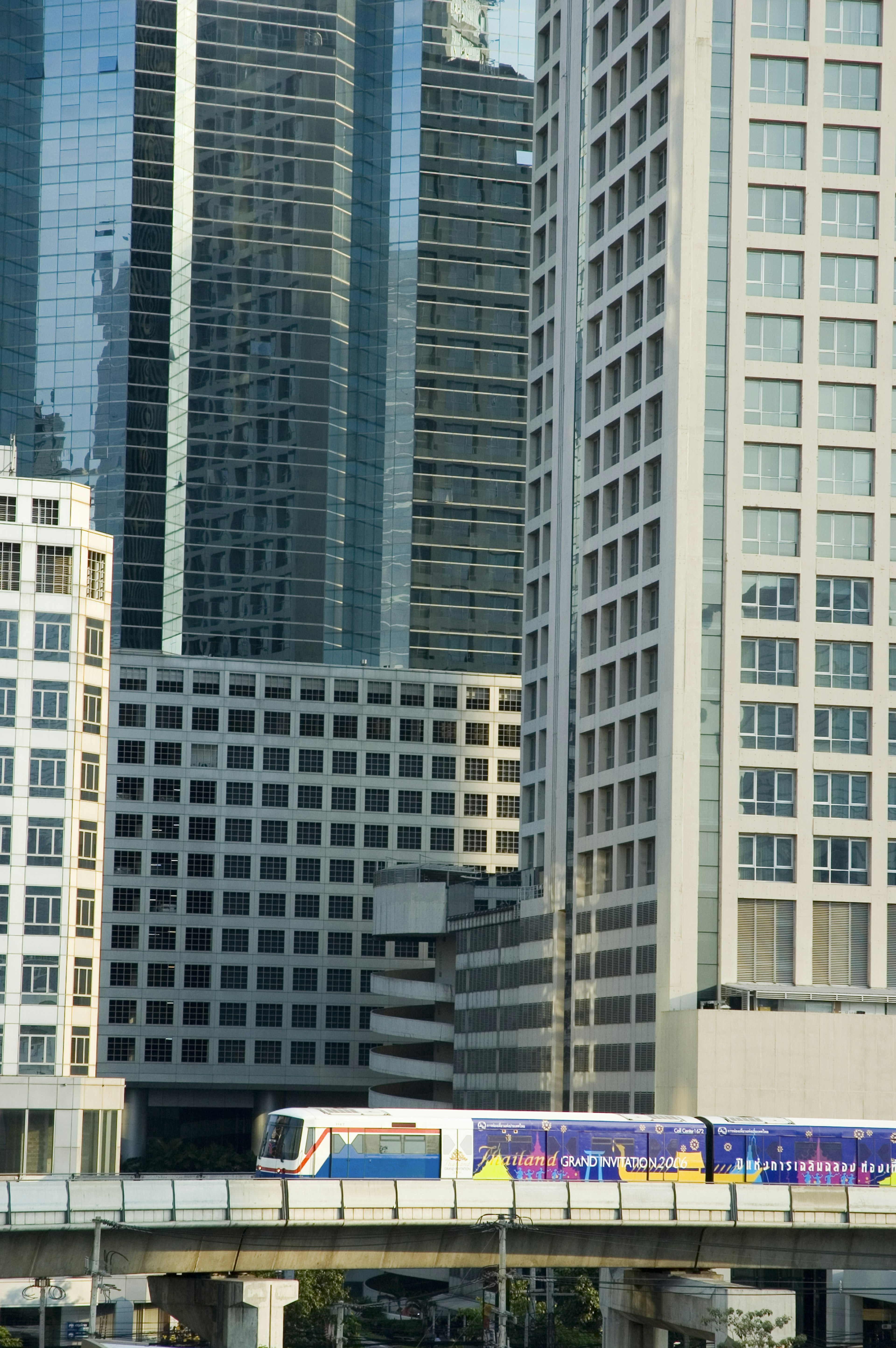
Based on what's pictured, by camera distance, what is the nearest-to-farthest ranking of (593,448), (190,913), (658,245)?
1. (658,245)
2. (593,448)
3. (190,913)

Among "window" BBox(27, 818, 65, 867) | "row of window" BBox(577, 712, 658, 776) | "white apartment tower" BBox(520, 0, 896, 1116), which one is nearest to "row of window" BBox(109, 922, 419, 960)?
"window" BBox(27, 818, 65, 867)

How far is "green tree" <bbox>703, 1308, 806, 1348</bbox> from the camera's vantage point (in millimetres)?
73375

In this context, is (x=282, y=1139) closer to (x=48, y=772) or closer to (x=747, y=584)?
(x=747, y=584)

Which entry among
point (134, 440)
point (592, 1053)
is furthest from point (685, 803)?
point (134, 440)

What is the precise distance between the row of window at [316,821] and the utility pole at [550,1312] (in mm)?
77122

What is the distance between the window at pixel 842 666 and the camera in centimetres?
11250

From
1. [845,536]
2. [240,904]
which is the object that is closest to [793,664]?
[845,536]

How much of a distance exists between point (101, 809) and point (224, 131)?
92877mm

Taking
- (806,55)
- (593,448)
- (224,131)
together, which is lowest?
(593,448)

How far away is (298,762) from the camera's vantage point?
186 meters

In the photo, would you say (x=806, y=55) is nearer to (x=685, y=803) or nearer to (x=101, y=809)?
(x=685, y=803)

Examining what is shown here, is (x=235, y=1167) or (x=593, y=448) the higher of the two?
(x=593, y=448)

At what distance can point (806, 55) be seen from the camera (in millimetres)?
115875

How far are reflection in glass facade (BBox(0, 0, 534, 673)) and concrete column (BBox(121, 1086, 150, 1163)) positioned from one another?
40.4m
